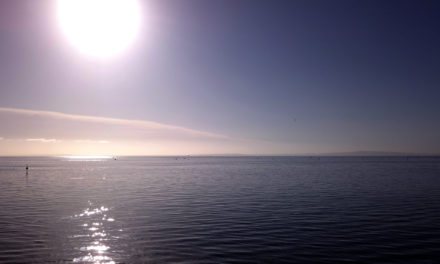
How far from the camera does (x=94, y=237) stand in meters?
25.1

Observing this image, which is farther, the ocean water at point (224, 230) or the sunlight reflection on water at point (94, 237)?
the ocean water at point (224, 230)

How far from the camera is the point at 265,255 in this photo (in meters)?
20.2

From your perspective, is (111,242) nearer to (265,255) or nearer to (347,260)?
(265,255)

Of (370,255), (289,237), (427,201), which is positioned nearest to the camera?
(370,255)

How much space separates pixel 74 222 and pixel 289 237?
68.5 ft

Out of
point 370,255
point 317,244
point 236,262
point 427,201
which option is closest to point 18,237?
point 236,262

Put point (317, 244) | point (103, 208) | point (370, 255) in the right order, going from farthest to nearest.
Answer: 1. point (103, 208)
2. point (317, 244)
3. point (370, 255)

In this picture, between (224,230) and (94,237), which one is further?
(224,230)

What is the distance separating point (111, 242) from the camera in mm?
23672

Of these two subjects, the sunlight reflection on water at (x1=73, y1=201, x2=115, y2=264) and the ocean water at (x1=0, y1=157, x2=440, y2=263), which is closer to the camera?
the sunlight reflection on water at (x1=73, y1=201, x2=115, y2=264)

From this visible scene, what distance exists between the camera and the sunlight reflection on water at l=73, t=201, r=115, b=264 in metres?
19.9

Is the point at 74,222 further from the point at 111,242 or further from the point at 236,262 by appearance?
the point at 236,262

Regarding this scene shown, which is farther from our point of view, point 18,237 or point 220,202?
point 220,202

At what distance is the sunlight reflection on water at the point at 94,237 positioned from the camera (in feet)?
65.3
